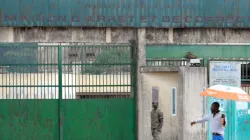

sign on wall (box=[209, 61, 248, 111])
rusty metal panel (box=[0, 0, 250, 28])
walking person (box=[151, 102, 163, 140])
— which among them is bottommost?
walking person (box=[151, 102, 163, 140])

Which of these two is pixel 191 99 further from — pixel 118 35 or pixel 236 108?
pixel 118 35

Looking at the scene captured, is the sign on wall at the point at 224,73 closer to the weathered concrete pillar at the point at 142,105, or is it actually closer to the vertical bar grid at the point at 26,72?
the weathered concrete pillar at the point at 142,105

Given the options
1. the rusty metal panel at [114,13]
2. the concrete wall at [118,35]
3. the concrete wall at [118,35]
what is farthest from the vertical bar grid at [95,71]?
the rusty metal panel at [114,13]

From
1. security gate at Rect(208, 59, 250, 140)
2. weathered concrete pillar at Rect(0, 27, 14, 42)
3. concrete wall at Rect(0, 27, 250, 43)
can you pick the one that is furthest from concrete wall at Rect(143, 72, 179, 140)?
weathered concrete pillar at Rect(0, 27, 14, 42)

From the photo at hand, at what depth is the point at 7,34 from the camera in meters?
16.0

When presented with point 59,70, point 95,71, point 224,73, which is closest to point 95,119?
point 95,71

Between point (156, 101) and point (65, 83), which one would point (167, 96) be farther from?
point (65, 83)

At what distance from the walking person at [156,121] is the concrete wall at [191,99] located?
0.50 meters

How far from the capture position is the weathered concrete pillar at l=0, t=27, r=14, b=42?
15.9m

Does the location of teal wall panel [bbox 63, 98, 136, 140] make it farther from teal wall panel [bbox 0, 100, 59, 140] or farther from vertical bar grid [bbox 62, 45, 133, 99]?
teal wall panel [bbox 0, 100, 59, 140]

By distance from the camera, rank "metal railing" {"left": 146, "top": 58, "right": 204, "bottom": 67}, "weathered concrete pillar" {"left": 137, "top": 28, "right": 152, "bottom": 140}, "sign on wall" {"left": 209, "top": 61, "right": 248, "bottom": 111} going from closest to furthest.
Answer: "sign on wall" {"left": 209, "top": 61, "right": 248, "bottom": 111}
"weathered concrete pillar" {"left": 137, "top": 28, "right": 152, "bottom": 140}
"metal railing" {"left": 146, "top": 58, "right": 204, "bottom": 67}

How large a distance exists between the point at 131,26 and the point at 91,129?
4.34 meters

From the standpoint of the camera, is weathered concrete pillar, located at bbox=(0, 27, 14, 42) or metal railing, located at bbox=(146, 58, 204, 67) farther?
weathered concrete pillar, located at bbox=(0, 27, 14, 42)

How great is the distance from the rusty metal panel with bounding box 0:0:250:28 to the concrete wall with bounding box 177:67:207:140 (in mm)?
4296
